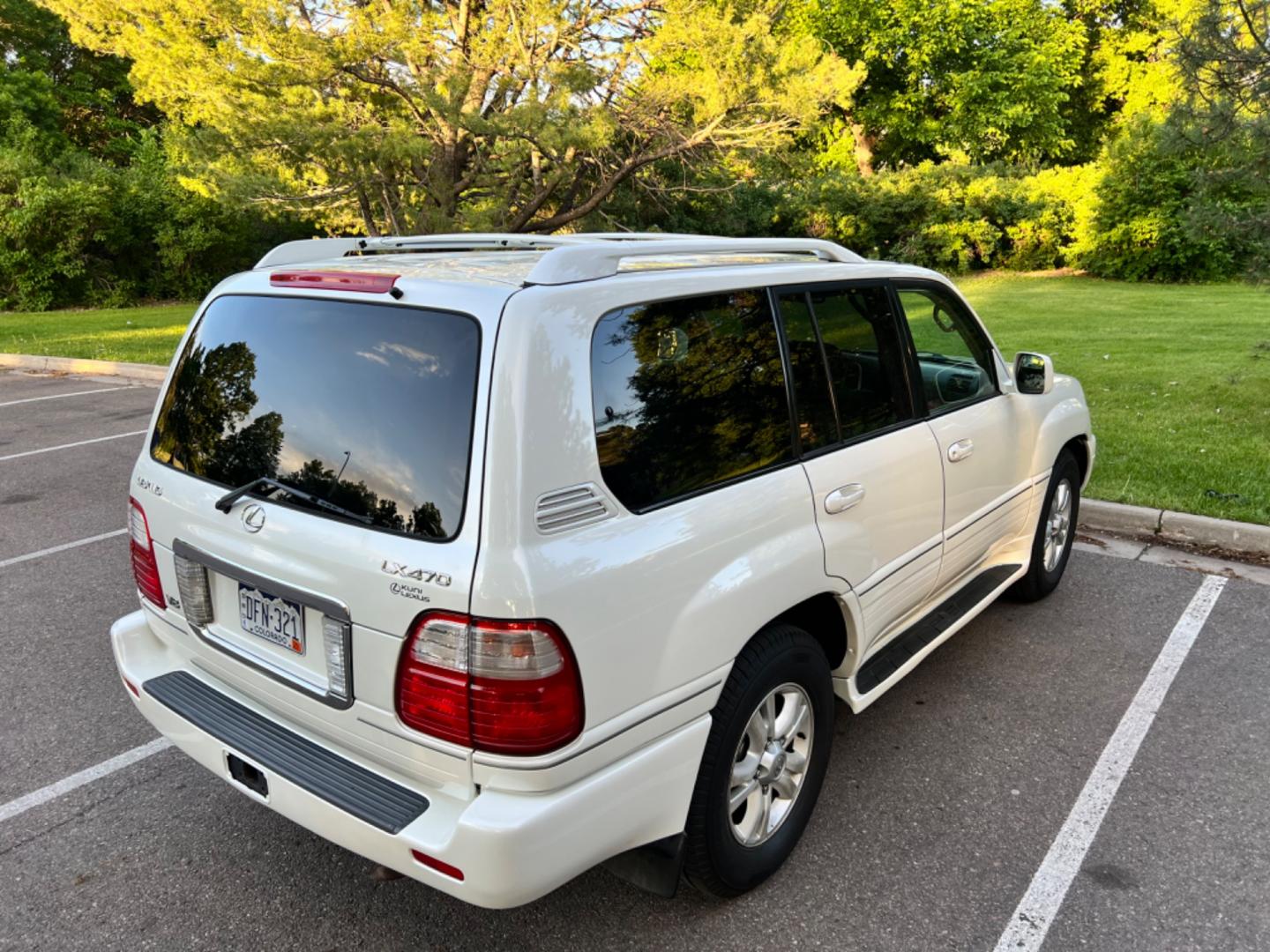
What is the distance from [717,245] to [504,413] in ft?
3.81

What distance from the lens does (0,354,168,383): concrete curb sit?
12.0 m

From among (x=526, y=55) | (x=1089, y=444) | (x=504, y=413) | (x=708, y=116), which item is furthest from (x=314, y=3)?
(x=504, y=413)

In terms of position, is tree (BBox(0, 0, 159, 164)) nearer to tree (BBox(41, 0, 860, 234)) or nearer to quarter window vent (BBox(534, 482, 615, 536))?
tree (BBox(41, 0, 860, 234))

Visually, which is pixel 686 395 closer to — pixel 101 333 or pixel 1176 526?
pixel 1176 526

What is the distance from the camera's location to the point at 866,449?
2951 millimetres

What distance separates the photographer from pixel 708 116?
15.3m

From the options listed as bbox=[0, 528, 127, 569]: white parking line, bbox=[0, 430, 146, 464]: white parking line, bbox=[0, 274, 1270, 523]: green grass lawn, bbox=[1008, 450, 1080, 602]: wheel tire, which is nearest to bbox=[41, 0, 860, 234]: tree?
bbox=[0, 274, 1270, 523]: green grass lawn

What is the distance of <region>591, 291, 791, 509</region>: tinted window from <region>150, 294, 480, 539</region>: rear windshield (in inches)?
14.8

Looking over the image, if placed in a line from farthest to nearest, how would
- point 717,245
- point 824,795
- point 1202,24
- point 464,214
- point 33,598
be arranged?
point 464,214, point 1202,24, point 33,598, point 824,795, point 717,245

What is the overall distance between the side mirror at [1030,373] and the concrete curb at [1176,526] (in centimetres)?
211

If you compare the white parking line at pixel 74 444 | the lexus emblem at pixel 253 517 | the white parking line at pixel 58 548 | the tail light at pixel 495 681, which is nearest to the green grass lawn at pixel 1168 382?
the tail light at pixel 495 681

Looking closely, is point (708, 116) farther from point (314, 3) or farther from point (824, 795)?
point (824, 795)

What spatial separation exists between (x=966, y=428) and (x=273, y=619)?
263 cm

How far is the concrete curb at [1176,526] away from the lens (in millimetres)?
5281
